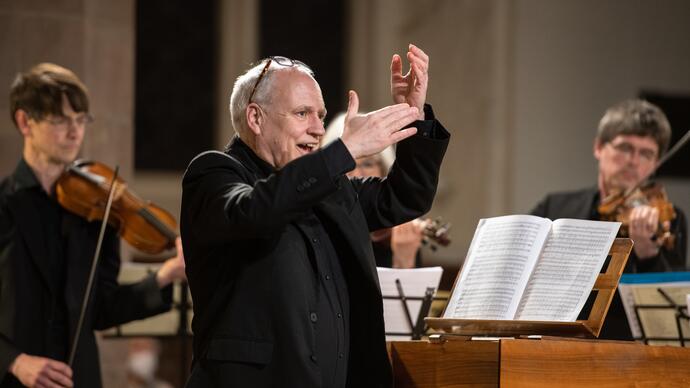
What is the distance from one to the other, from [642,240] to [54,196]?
236cm

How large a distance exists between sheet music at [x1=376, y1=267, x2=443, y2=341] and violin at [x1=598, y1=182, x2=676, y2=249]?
1.37 metres

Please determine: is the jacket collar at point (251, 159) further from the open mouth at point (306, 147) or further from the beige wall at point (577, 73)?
the beige wall at point (577, 73)

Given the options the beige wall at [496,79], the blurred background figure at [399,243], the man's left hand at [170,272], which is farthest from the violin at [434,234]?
the beige wall at [496,79]

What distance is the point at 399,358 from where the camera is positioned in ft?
10.4

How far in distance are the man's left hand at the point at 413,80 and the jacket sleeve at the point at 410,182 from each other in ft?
0.21

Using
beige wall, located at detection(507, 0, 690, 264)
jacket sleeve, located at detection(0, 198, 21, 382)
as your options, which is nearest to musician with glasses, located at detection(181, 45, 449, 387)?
jacket sleeve, located at detection(0, 198, 21, 382)

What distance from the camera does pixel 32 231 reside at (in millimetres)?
4172

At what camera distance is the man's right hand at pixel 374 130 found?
2.87 meters

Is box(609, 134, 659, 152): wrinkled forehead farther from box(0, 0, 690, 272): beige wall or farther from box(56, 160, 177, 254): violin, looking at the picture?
box(0, 0, 690, 272): beige wall

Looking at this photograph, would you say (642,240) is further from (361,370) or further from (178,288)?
(361,370)

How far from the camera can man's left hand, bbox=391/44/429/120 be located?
3230mm

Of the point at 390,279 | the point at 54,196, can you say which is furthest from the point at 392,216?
the point at 54,196

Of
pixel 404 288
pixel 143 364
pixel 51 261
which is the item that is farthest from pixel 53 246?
pixel 143 364

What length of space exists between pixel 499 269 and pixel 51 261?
1816 mm
